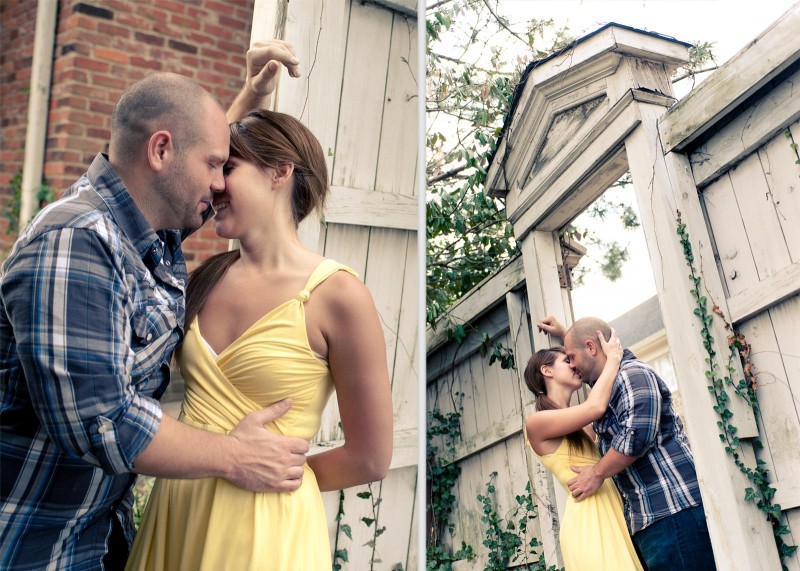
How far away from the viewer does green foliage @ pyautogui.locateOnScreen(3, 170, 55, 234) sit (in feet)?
10.7

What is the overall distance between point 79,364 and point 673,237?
3.21 feet

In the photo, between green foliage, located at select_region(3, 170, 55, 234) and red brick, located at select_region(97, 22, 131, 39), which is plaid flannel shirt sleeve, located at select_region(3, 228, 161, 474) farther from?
red brick, located at select_region(97, 22, 131, 39)

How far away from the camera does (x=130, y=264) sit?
0.84 metres

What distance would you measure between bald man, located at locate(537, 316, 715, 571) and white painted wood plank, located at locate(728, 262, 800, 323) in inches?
10.5

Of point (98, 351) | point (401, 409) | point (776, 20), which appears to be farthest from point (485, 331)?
point (98, 351)

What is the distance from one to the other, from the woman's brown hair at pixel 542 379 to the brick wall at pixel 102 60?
7.44 ft

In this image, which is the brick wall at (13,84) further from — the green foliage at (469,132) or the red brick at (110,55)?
the green foliage at (469,132)

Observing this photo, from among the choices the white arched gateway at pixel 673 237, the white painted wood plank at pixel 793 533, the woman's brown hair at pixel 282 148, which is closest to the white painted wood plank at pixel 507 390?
the white arched gateway at pixel 673 237

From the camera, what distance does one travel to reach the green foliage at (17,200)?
3270mm

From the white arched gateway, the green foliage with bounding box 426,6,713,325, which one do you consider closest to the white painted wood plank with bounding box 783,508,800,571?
the white arched gateway

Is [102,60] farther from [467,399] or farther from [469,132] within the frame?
[467,399]

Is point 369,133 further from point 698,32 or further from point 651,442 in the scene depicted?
point 651,442

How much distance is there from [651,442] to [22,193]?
3.16 m

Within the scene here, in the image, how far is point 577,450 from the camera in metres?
1.34
